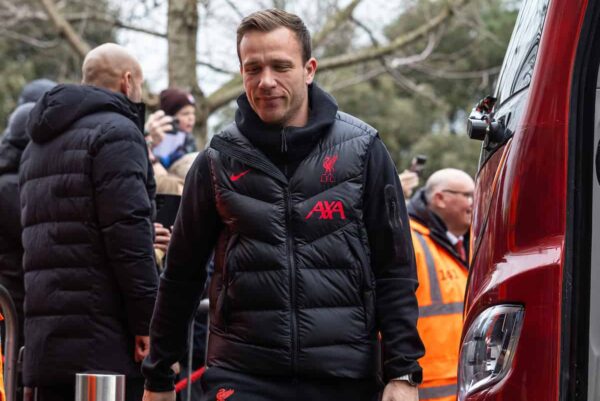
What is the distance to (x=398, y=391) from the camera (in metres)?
3.51

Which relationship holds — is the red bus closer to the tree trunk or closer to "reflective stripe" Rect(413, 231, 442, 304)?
"reflective stripe" Rect(413, 231, 442, 304)

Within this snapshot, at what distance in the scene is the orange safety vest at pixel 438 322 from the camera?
572 cm

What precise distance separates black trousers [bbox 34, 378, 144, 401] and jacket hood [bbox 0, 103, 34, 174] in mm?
1489

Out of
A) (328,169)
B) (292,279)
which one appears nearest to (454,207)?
(328,169)

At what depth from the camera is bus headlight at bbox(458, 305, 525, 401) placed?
115 inches

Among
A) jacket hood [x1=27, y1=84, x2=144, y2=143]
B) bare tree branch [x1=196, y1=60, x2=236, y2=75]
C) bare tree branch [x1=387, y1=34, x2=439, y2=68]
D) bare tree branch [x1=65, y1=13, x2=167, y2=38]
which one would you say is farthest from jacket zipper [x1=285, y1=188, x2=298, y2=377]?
bare tree branch [x1=387, y1=34, x2=439, y2=68]

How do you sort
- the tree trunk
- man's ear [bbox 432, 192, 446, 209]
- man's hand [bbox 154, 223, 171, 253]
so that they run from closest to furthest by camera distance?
man's hand [bbox 154, 223, 171, 253] < man's ear [bbox 432, 192, 446, 209] < the tree trunk

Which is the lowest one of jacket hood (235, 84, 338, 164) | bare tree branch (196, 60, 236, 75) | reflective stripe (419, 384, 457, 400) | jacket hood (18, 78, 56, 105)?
reflective stripe (419, 384, 457, 400)

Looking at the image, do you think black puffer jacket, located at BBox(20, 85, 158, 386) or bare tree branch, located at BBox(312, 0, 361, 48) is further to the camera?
bare tree branch, located at BBox(312, 0, 361, 48)

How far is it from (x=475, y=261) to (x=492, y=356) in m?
0.34

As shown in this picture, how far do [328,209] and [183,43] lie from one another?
8.61m

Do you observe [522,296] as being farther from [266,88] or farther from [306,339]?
[266,88]

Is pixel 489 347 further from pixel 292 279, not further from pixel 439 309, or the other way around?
pixel 439 309

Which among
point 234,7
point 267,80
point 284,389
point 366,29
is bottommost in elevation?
point 284,389
